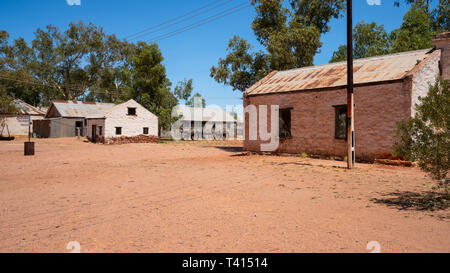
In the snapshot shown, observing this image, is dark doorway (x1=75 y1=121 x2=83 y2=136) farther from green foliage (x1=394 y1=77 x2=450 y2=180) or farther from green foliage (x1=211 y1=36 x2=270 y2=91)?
green foliage (x1=394 y1=77 x2=450 y2=180)

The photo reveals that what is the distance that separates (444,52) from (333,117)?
5967 mm

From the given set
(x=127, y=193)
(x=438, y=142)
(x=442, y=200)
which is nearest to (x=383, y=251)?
(x=438, y=142)

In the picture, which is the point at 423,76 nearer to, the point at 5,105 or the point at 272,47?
the point at 272,47

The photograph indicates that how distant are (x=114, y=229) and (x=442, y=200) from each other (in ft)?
22.7

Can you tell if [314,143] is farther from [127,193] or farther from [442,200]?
[127,193]

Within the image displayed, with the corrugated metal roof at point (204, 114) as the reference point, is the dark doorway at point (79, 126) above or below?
below

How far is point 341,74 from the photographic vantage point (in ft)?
55.4

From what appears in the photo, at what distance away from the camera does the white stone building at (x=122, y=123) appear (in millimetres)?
31620

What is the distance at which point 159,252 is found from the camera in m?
3.83

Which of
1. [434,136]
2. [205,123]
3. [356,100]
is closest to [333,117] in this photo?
[356,100]

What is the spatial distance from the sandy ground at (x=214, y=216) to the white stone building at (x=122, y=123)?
74.0 feet

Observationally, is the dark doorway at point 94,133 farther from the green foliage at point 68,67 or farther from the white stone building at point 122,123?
the green foliage at point 68,67

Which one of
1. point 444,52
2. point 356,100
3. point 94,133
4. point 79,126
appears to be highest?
point 444,52

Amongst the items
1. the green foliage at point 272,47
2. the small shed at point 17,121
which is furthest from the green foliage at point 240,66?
the small shed at point 17,121
